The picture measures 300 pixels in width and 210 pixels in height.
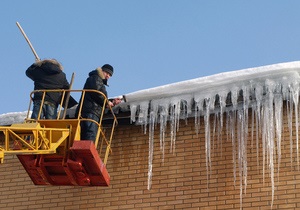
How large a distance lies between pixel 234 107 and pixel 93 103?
1.84m

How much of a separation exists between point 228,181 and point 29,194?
9.27ft

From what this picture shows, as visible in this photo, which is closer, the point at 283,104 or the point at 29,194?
the point at 283,104

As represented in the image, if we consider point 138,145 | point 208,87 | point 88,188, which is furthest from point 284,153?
point 88,188

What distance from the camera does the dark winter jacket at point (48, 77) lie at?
9719mm

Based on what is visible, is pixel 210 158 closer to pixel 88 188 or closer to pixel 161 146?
pixel 161 146

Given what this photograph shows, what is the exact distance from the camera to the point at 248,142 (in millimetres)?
9242

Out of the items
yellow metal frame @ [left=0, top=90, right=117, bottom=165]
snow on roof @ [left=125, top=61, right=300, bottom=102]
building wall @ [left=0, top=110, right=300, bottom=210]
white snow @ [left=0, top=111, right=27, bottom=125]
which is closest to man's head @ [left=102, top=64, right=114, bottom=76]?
snow on roof @ [left=125, top=61, right=300, bottom=102]

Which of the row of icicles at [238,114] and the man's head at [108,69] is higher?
the man's head at [108,69]

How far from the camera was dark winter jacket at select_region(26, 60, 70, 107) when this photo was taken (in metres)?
9.72

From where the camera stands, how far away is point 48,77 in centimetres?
977

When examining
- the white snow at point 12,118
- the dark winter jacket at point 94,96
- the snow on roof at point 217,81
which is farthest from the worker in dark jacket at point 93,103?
the white snow at point 12,118

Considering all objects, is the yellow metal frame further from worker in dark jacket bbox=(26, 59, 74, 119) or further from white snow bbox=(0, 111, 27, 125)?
white snow bbox=(0, 111, 27, 125)

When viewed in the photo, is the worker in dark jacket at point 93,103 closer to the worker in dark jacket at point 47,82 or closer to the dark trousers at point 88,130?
the dark trousers at point 88,130

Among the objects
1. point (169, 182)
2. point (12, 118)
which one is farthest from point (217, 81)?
point (12, 118)
